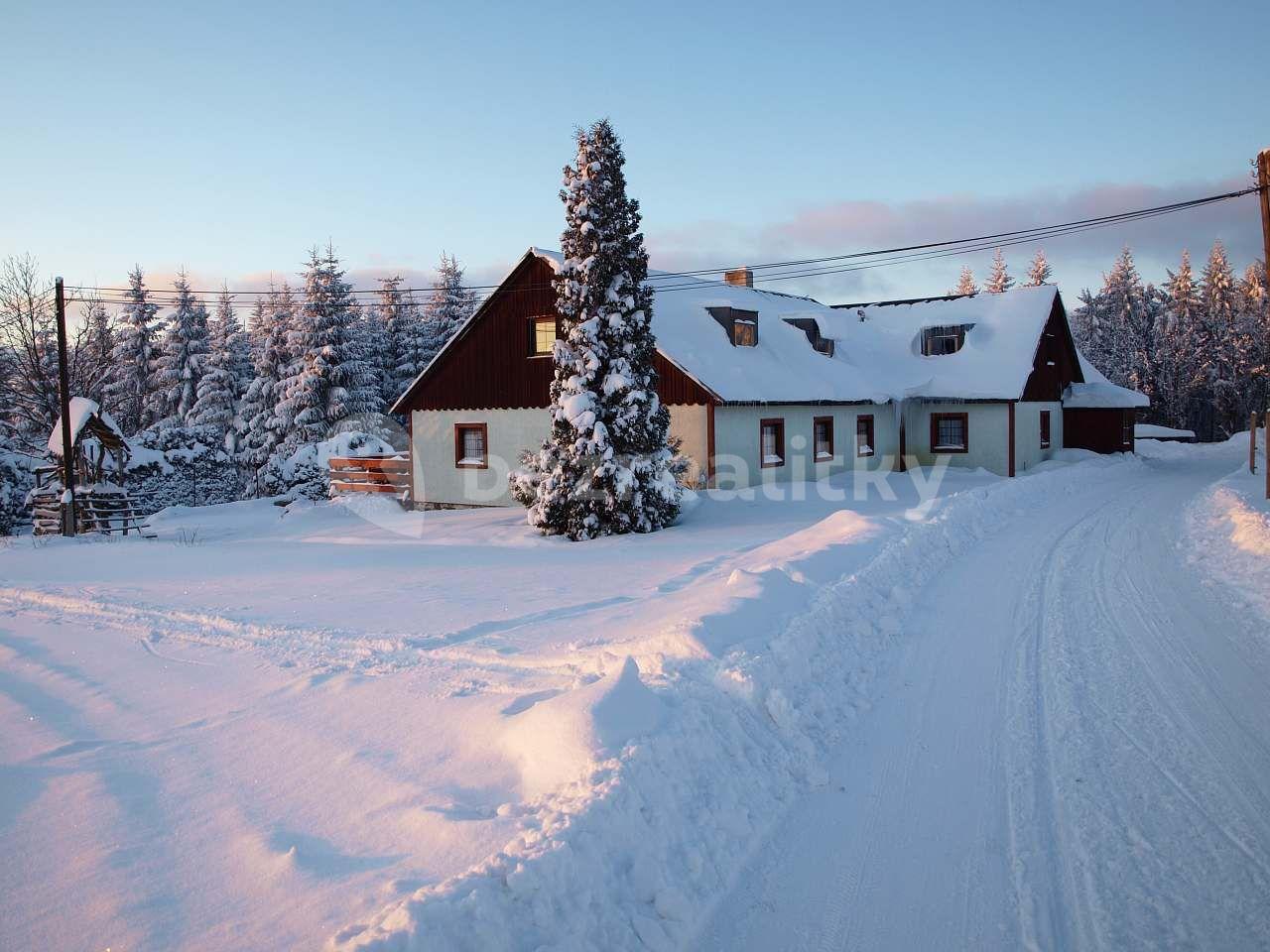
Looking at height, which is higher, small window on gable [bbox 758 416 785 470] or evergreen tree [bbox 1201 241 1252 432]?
evergreen tree [bbox 1201 241 1252 432]

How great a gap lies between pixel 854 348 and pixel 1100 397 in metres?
11.0

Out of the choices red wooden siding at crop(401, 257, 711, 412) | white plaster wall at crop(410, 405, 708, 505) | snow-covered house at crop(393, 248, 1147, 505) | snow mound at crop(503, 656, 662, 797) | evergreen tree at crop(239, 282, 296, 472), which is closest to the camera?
snow mound at crop(503, 656, 662, 797)

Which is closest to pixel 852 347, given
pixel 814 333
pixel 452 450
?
pixel 814 333

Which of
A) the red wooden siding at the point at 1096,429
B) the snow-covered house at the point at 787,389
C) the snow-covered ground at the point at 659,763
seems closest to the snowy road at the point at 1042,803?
the snow-covered ground at the point at 659,763

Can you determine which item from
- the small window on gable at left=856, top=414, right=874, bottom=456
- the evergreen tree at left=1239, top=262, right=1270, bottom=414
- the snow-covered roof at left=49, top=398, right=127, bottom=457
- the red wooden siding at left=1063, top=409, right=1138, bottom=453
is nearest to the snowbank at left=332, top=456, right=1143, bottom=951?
the small window on gable at left=856, top=414, right=874, bottom=456

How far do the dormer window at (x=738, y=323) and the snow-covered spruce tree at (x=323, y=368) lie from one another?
20895mm

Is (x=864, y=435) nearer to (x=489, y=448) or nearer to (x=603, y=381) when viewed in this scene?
(x=489, y=448)

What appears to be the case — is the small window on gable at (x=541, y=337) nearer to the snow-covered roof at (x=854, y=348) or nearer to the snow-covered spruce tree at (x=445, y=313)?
the snow-covered roof at (x=854, y=348)

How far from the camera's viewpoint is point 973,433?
2845 centimetres

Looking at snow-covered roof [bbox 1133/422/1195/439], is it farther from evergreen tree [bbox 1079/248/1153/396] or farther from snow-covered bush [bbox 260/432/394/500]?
snow-covered bush [bbox 260/432/394/500]

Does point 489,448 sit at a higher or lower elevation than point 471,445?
lower

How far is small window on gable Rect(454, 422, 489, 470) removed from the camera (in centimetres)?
2480

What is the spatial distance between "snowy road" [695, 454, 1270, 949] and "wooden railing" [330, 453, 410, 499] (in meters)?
21.5

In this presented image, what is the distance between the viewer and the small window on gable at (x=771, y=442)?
2270cm
